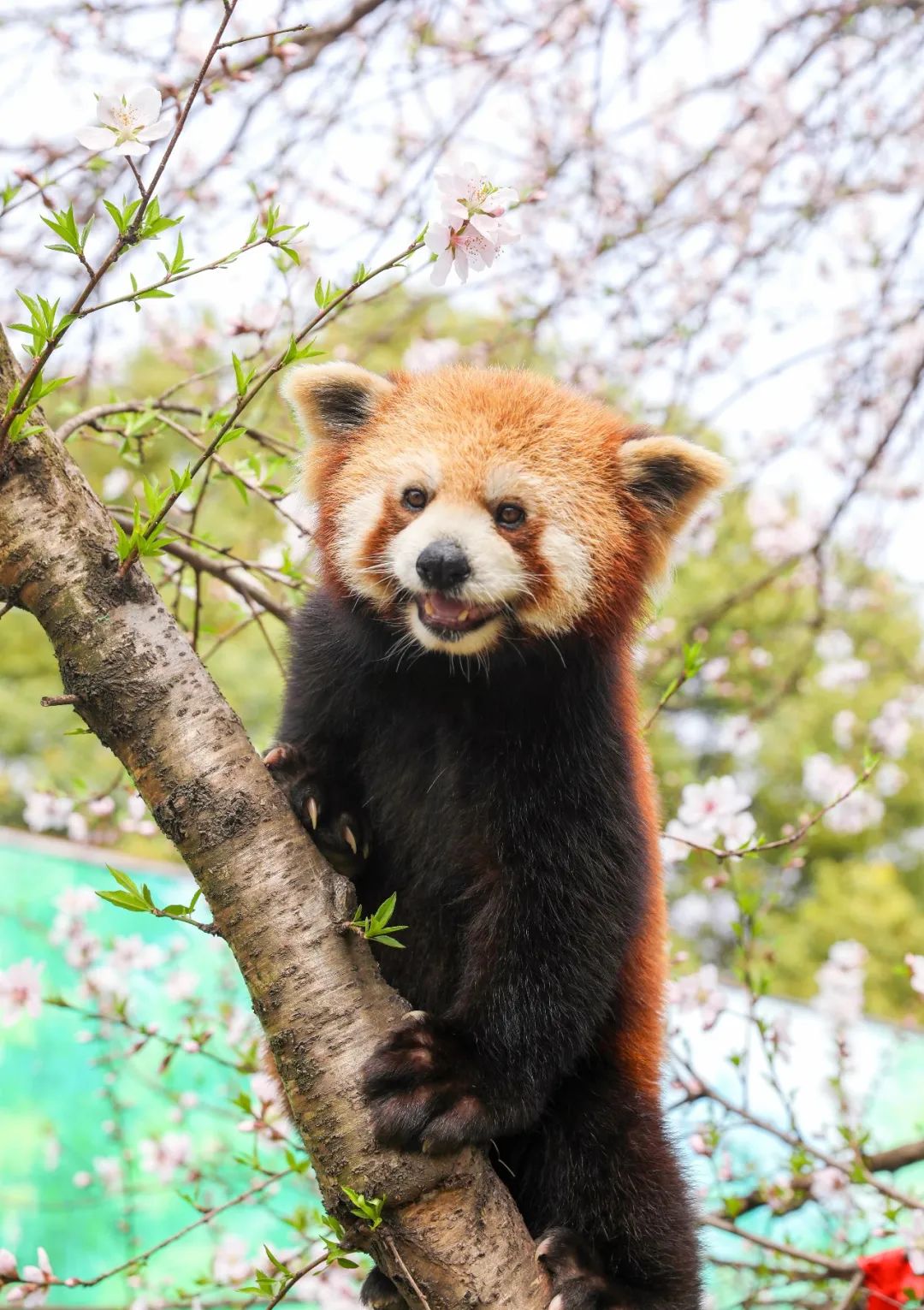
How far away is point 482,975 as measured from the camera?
2.36 metres

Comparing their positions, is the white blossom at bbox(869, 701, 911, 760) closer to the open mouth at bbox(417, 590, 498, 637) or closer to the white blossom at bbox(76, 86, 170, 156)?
the open mouth at bbox(417, 590, 498, 637)

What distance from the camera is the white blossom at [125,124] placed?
170 cm

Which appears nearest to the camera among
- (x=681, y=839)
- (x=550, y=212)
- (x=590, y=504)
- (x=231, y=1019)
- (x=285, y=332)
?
(x=590, y=504)

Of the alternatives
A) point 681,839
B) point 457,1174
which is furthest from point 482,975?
point 681,839

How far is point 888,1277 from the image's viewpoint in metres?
3.23

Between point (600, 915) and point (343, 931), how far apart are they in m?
0.64

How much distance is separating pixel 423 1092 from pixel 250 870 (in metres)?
0.51

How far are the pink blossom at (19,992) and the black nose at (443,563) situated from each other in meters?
2.47

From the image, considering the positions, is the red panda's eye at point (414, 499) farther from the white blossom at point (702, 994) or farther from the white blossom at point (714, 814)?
the white blossom at point (702, 994)

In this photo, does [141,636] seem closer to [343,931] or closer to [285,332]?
[343,931]

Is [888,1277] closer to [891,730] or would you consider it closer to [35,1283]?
[35,1283]

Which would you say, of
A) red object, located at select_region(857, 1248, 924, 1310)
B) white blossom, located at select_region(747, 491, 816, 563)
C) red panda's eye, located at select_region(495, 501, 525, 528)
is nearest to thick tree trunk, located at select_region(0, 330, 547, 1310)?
red panda's eye, located at select_region(495, 501, 525, 528)

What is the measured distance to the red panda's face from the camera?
7.85 ft

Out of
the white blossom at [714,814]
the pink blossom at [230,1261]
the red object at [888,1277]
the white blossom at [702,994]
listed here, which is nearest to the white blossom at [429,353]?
the white blossom at [714,814]
